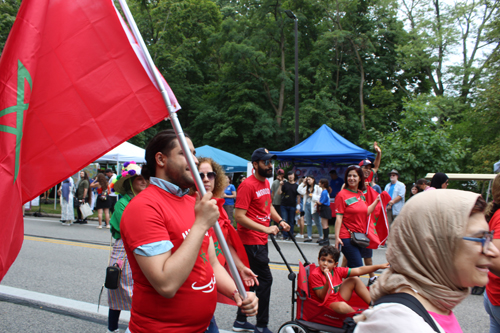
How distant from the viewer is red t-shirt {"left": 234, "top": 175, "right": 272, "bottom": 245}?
4.67m

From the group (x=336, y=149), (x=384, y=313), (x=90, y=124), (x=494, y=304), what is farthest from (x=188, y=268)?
(x=336, y=149)

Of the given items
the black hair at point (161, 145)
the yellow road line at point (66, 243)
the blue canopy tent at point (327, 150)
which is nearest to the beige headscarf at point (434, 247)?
the black hair at point (161, 145)

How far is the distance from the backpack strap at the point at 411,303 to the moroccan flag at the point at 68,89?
147cm

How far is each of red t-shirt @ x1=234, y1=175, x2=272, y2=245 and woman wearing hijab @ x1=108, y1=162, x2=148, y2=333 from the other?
1.17 meters

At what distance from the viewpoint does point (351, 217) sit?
5.56m

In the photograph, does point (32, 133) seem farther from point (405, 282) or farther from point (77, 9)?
point (405, 282)

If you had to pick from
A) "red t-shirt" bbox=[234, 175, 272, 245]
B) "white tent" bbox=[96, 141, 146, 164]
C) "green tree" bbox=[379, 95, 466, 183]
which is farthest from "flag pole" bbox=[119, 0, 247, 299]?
"white tent" bbox=[96, 141, 146, 164]

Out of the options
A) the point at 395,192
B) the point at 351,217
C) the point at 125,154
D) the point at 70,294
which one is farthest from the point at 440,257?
the point at 125,154

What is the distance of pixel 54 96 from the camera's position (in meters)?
2.14

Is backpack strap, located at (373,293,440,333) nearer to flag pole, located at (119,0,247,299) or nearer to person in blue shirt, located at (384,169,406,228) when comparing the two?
flag pole, located at (119,0,247,299)

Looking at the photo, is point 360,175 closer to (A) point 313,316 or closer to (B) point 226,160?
(A) point 313,316

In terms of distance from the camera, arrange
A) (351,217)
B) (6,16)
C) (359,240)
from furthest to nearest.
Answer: (6,16) → (351,217) → (359,240)

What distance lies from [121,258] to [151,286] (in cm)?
225

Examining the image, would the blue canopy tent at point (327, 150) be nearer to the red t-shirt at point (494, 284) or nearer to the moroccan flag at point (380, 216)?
the moroccan flag at point (380, 216)
